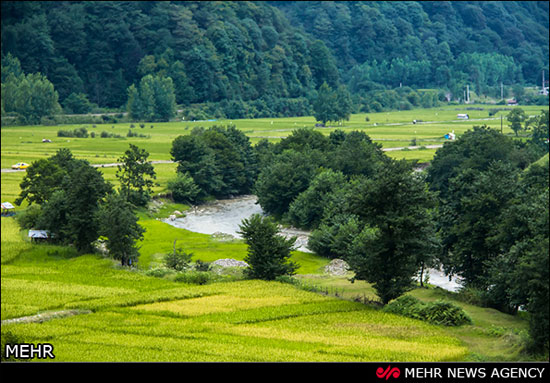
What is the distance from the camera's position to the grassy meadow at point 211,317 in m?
30.1

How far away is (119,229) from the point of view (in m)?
48.0

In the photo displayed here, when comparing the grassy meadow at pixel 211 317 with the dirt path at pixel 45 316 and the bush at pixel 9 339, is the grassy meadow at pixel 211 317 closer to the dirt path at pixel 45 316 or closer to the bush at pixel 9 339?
the dirt path at pixel 45 316

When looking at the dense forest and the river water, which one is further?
the dense forest

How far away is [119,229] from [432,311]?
65.1ft

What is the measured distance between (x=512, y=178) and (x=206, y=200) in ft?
123

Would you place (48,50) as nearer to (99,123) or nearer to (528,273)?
(99,123)

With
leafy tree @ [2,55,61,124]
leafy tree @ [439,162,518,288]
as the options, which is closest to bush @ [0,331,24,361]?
leafy tree @ [439,162,518,288]

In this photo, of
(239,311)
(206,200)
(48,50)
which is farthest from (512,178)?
(48,50)

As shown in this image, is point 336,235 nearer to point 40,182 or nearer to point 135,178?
point 135,178

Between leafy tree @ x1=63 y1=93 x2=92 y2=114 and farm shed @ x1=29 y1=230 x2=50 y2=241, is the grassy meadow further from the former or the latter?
leafy tree @ x1=63 y1=93 x2=92 y2=114

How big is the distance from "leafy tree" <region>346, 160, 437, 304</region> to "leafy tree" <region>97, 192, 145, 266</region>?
15.0 metres

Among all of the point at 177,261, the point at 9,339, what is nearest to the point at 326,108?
the point at 177,261
